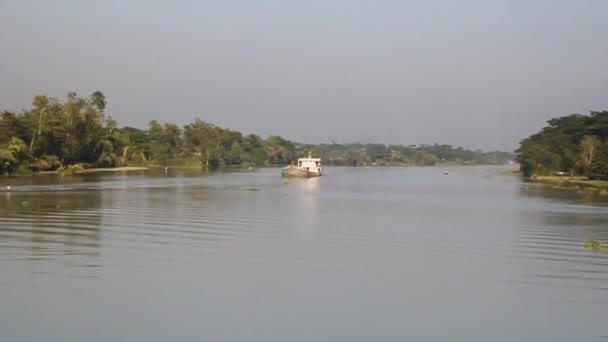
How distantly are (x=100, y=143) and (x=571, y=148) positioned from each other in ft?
176

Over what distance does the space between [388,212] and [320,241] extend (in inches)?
425

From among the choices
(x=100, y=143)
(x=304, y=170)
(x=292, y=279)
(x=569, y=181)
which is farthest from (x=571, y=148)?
(x=292, y=279)

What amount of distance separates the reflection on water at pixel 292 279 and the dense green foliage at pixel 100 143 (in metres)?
43.3

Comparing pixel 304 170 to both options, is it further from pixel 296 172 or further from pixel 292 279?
pixel 292 279

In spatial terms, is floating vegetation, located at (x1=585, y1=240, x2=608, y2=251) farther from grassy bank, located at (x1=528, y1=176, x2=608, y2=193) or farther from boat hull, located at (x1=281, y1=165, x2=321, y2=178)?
boat hull, located at (x1=281, y1=165, x2=321, y2=178)

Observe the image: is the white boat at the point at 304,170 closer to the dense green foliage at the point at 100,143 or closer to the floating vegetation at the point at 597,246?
the dense green foliage at the point at 100,143

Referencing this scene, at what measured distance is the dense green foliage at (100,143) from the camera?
209 feet

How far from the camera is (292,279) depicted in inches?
499

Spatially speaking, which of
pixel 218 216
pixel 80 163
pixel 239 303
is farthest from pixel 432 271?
pixel 80 163

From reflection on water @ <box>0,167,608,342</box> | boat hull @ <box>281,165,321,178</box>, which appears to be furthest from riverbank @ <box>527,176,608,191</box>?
reflection on water @ <box>0,167,608,342</box>

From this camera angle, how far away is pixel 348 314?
10133 mm

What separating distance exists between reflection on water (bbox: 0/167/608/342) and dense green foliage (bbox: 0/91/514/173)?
43299 mm

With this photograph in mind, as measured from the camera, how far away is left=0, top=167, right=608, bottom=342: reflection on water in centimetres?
945

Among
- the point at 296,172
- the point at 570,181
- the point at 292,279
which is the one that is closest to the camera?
the point at 292,279
